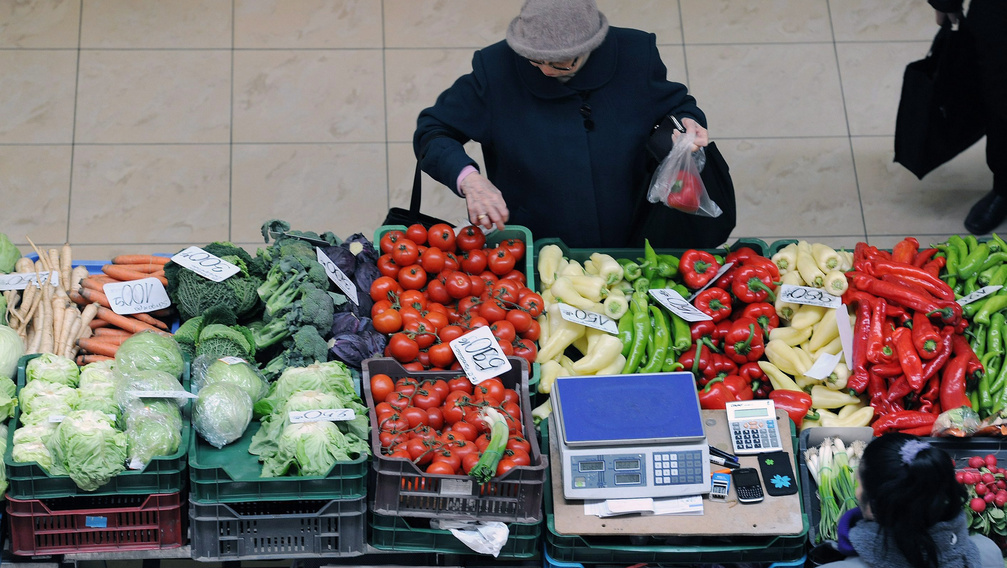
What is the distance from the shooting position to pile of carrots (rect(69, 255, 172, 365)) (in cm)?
307

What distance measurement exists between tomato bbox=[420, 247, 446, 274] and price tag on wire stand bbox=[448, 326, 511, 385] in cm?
40

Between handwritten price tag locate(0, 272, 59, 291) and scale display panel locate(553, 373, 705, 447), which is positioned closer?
scale display panel locate(553, 373, 705, 447)

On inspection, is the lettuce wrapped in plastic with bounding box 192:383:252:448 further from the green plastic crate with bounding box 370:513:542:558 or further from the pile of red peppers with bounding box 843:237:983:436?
the pile of red peppers with bounding box 843:237:983:436

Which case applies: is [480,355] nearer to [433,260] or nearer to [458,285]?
[458,285]

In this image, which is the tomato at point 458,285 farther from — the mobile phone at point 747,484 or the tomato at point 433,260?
the mobile phone at point 747,484

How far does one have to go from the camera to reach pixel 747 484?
2686 millimetres

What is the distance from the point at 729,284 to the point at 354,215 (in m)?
2.37

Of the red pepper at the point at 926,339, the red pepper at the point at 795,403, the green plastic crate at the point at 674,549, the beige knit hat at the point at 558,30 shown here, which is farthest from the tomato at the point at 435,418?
the red pepper at the point at 926,339

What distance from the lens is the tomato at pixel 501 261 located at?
130 inches

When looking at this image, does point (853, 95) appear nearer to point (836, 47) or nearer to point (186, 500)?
point (836, 47)

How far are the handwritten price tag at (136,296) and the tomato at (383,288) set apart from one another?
2.10ft

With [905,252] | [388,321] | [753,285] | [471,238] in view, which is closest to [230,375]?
[388,321]

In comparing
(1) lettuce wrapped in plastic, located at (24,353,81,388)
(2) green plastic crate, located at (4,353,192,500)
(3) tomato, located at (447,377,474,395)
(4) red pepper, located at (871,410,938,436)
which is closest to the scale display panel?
(3) tomato, located at (447,377,474,395)

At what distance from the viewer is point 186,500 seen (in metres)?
2.57
